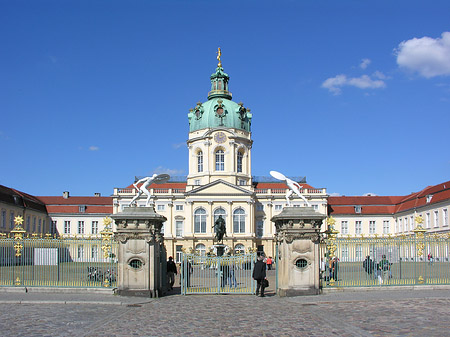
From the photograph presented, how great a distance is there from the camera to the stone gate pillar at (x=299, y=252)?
63.0 ft

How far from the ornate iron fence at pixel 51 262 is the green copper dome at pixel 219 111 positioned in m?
49.2

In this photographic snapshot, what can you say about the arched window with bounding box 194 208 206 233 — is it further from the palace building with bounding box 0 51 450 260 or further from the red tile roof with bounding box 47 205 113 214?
the red tile roof with bounding box 47 205 113 214

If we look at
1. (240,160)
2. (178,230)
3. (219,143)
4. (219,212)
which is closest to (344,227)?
(240,160)

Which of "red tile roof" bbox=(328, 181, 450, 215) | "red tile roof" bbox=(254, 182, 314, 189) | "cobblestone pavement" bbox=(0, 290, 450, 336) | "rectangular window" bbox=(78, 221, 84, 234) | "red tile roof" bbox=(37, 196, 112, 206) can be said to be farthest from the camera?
"red tile roof" bbox=(37, 196, 112, 206)

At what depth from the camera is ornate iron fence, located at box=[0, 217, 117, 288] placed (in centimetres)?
2123

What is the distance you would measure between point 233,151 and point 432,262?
4688 centimetres

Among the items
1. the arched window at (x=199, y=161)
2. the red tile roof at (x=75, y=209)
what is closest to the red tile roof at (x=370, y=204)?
the arched window at (x=199, y=161)

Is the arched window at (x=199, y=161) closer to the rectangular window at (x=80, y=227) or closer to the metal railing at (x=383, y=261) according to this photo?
the rectangular window at (x=80, y=227)

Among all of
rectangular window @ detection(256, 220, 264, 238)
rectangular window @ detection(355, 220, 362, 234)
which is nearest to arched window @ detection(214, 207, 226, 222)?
rectangular window @ detection(256, 220, 264, 238)

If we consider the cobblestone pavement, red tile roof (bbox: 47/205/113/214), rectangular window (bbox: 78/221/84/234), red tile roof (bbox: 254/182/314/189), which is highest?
red tile roof (bbox: 254/182/314/189)

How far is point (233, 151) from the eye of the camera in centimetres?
6969

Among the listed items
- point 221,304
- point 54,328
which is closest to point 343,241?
point 221,304

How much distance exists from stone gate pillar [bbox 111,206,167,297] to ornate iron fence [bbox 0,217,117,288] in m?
1.63

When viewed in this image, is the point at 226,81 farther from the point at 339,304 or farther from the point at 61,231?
the point at 339,304
